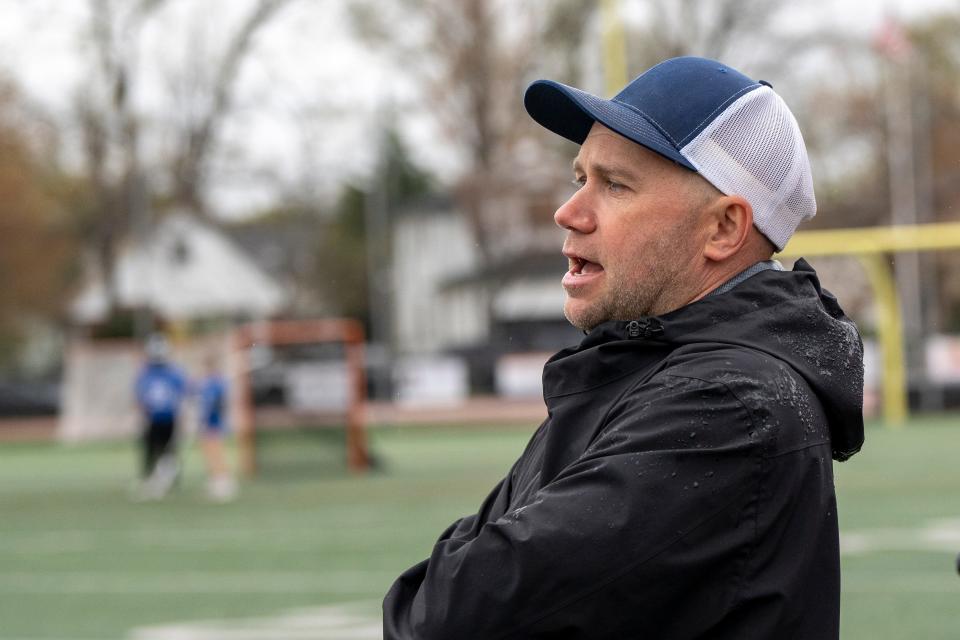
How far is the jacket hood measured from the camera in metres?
1.79

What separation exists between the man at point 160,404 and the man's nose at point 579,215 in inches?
645

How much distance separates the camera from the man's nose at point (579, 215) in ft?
6.30

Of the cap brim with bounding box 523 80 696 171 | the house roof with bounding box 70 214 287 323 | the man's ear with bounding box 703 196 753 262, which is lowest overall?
the man's ear with bounding box 703 196 753 262

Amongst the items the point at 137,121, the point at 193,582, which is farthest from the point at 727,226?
the point at 137,121

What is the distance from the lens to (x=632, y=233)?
189cm

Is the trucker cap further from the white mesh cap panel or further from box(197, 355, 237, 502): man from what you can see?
box(197, 355, 237, 502): man

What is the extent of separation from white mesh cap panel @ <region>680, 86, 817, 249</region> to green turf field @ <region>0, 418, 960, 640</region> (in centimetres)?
582

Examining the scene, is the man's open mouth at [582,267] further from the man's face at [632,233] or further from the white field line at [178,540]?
the white field line at [178,540]

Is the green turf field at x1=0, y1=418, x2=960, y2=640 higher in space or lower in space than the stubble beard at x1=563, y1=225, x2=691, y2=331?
lower

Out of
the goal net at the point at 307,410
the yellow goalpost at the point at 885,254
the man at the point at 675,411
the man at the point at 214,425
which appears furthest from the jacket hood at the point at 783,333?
the yellow goalpost at the point at 885,254

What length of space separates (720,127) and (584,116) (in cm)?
21

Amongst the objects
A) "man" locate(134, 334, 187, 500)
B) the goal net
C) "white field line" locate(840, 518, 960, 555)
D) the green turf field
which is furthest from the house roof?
"white field line" locate(840, 518, 960, 555)

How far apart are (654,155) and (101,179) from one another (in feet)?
126

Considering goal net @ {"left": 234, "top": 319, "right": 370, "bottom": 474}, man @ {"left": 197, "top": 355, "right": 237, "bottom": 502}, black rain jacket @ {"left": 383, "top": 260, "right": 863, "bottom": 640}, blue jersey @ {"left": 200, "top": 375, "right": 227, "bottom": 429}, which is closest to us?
black rain jacket @ {"left": 383, "top": 260, "right": 863, "bottom": 640}
